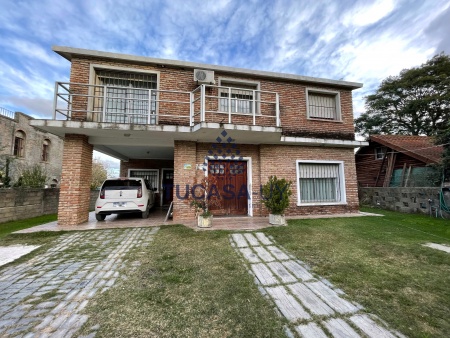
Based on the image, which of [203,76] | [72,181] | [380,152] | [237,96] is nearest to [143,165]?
[72,181]

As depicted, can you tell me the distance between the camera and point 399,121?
866 inches

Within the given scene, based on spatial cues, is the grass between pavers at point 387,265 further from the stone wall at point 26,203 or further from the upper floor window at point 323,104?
the stone wall at point 26,203

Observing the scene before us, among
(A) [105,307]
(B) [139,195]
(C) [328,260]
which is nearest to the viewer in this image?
(A) [105,307]

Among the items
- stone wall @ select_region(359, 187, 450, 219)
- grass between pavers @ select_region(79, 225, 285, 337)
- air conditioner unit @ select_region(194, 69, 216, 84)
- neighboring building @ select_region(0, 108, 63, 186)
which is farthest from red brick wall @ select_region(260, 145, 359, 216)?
neighboring building @ select_region(0, 108, 63, 186)

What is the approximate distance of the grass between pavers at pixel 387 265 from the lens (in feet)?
7.03

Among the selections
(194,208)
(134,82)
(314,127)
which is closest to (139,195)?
(194,208)

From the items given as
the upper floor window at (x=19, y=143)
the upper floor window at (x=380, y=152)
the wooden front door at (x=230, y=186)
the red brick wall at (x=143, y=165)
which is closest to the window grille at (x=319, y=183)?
the wooden front door at (x=230, y=186)

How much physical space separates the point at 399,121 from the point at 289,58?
19255 millimetres

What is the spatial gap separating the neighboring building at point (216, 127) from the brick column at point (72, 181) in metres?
0.03

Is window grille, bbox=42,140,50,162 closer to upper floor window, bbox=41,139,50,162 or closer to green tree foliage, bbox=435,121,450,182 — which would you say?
upper floor window, bbox=41,139,50,162

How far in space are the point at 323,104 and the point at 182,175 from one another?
7.11 m

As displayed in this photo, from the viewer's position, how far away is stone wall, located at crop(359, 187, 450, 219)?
813 cm

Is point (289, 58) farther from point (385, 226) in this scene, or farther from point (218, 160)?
point (385, 226)

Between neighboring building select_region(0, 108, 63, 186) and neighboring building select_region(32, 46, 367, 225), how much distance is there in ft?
32.2
